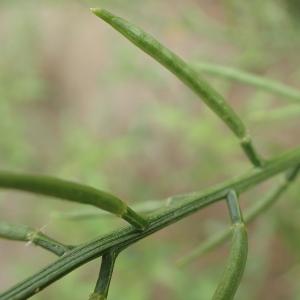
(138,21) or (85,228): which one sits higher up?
(138,21)

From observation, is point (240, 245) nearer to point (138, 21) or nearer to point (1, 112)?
point (138, 21)

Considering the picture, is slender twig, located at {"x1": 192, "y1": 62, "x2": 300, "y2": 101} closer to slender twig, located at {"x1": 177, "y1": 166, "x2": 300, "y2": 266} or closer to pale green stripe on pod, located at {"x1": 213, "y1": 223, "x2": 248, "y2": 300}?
slender twig, located at {"x1": 177, "y1": 166, "x2": 300, "y2": 266}

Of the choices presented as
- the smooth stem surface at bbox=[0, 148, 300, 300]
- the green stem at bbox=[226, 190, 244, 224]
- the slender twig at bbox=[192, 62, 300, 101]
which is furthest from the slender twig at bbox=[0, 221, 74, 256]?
the slender twig at bbox=[192, 62, 300, 101]

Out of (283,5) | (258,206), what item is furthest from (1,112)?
(258,206)

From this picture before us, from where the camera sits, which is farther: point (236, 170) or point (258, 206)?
point (236, 170)

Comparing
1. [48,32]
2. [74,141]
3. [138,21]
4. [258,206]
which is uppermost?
[48,32]

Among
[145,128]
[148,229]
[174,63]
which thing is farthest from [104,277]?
[145,128]

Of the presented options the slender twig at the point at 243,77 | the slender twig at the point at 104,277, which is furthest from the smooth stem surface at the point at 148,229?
the slender twig at the point at 243,77

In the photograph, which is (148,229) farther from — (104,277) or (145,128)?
(145,128)
